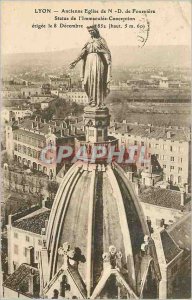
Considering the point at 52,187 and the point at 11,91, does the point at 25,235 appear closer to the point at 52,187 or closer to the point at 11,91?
the point at 52,187

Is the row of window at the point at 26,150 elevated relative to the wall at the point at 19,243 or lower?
elevated

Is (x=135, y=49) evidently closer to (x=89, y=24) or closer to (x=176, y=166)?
(x=89, y=24)

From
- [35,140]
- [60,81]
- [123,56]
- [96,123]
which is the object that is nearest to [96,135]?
[96,123]

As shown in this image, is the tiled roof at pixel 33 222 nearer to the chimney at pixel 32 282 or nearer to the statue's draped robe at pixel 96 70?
the chimney at pixel 32 282

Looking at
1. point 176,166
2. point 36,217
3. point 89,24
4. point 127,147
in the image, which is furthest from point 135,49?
point 36,217

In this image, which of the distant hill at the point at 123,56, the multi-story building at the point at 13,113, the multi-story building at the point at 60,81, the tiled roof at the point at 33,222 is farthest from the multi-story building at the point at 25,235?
the distant hill at the point at 123,56
